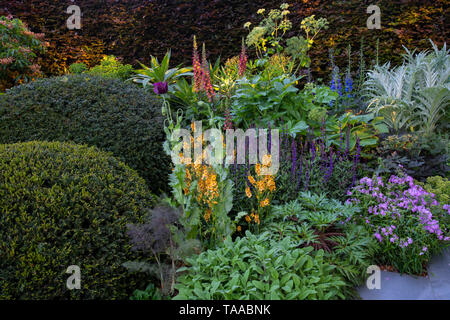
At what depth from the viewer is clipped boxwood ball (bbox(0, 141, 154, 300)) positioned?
1.78 metres

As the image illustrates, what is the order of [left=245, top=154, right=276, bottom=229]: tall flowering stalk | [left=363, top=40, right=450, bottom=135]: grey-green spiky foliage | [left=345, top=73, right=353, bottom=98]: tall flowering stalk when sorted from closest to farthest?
1. [left=245, top=154, right=276, bottom=229]: tall flowering stalk
2. [left=363, top=40, right=450, bottom=135]: grey-green spiky foliage
3. [left=345, top=73, right=353, bottom=98]: tall flowering stalk

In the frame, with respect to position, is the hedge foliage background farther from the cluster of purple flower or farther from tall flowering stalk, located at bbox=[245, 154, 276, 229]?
tall flowering stalk, located at bbox=[245, 154, 276, 229]

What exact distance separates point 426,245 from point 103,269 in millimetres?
2062

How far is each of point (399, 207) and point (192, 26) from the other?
4.91 meters

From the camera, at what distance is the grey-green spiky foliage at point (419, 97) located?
11.8ft

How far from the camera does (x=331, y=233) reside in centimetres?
232

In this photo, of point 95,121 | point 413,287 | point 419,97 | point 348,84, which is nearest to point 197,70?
point 95,121

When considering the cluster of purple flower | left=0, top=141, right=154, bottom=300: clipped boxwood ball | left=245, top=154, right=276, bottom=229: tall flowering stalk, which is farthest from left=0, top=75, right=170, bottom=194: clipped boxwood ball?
the cluster of purple flower

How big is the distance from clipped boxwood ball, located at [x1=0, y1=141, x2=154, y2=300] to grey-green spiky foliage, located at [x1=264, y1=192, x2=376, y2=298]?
0.99 metres

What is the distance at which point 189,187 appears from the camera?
2.37 m
